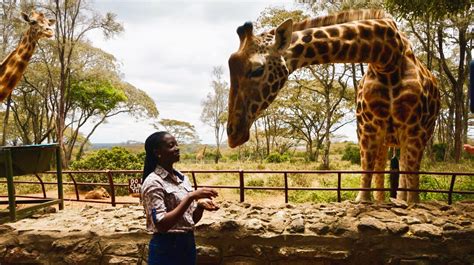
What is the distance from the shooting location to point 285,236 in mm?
4469

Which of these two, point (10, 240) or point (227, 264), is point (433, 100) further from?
point (10, 240)

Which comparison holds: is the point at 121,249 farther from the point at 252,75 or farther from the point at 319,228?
the point at 252,75

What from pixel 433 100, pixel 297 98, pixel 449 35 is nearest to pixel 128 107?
pixel 297 98

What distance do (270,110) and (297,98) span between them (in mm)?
1978

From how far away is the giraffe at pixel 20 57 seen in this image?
23.1 ft

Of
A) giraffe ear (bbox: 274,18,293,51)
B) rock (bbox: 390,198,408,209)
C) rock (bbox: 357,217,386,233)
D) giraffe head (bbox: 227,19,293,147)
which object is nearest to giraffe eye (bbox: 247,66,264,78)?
giraffe head (bbox: 227,19,293,147)

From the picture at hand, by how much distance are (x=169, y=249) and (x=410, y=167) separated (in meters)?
3.33

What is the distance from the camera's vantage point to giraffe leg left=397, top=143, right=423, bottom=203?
461 cm

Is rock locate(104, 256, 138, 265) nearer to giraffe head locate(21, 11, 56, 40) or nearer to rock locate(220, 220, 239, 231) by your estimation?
rock locate(220, 220, 239, 231)

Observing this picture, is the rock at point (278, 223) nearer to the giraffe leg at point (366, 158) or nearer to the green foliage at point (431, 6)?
the giraffe leg at point (366, 158)

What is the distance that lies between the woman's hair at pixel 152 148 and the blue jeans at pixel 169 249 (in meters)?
0.42

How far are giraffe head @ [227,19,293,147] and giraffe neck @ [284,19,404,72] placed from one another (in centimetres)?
23

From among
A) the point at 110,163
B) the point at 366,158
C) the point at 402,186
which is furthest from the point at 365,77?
the point at 110,163

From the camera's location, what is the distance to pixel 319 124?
25578 millimetres
